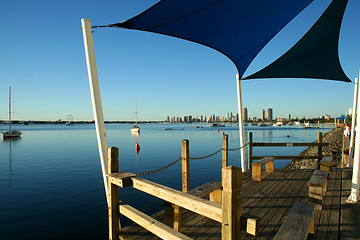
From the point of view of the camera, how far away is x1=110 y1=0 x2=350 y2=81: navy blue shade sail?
407 centimetres

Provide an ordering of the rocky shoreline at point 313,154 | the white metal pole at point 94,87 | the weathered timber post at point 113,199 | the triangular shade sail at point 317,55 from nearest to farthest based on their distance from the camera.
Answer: the weathered timber post at point 113,199
the white metal pole at point 94,87
the triangular shade sail at point 317,55
the rocky shoreline at point 313,154

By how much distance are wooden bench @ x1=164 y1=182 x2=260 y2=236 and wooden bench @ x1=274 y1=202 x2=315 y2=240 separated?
33cm

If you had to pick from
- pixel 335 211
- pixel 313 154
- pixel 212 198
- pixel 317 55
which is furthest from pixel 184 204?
pixel 313 154

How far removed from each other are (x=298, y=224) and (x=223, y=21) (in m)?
4.61

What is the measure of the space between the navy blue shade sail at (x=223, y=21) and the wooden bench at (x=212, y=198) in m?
3.23

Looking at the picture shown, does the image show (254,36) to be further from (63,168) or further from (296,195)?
(63,168)

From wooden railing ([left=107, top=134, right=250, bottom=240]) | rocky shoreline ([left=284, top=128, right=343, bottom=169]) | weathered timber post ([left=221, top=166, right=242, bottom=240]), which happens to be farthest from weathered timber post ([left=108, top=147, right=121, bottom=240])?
rocky shoreline ([left=284, top=128, right=343, bottom=169])

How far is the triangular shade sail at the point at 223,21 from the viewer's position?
4066 mm

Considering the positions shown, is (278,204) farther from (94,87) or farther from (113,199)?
(94,87)

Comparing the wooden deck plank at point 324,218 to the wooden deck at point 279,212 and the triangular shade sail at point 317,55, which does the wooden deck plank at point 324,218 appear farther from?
the triangular shade sail at point 317,55

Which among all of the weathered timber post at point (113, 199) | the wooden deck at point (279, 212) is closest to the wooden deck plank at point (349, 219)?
the wooden deck at point (279, 212)

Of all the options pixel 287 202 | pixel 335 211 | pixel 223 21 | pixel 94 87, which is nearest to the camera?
pixel 94 87

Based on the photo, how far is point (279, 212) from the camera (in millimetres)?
4324

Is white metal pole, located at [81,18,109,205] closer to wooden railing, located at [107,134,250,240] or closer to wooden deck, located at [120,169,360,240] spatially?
wooden railing, located at [107,134,250,240]
